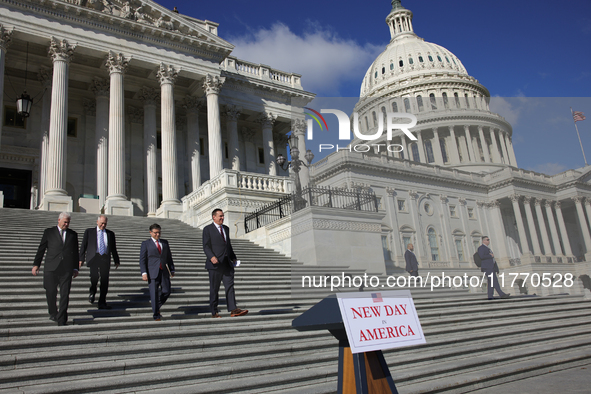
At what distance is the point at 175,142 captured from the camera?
27234 millimetres

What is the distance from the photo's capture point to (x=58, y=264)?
7.54 meters

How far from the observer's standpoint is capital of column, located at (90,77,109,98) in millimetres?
27438

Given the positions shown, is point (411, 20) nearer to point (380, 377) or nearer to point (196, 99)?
point (196, 99)

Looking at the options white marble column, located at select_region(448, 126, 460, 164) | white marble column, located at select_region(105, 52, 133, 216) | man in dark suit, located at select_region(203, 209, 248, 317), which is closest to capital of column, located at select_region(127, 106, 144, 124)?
white marble column, located at select_region(105, 52, 133, 216)

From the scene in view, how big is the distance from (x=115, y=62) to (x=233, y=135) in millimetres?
10177

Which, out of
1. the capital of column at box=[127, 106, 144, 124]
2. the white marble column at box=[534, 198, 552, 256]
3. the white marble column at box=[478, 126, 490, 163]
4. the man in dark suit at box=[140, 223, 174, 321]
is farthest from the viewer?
the white marble column at box=[478, 126, 490, 163]

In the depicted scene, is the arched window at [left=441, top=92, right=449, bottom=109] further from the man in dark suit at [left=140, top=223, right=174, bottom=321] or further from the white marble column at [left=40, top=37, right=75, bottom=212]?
the man in dark suit at [left=140, top=223, right=174, bottom=321]

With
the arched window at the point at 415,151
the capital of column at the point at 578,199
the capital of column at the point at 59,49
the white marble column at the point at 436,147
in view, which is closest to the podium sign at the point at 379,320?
the capital of column at the point at 59,49

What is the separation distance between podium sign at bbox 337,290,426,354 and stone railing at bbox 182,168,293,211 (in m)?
17.8

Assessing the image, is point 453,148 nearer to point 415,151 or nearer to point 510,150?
point 415,151

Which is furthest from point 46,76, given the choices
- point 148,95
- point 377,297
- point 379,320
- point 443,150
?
point 443,150

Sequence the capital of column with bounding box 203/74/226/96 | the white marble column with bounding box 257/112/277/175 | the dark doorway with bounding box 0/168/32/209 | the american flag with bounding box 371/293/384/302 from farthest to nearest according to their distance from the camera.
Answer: the white marble column with bounding box 257/112/277/175 < the capital of column with bounding box 203/74/226/96 < the dark doorway with bounding box 0/168/32/209 < the american flag with bounding box 371/293/384/302

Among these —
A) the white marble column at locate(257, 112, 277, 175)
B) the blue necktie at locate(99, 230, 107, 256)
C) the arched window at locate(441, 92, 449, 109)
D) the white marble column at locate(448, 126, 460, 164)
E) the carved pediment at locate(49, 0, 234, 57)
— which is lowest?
the blue necktie at locate(99, 230, 107, 256)

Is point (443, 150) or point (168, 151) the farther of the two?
point (443, 150)
